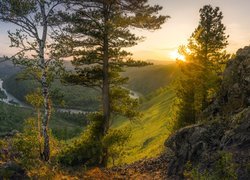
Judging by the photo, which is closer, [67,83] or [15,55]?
[15,55]

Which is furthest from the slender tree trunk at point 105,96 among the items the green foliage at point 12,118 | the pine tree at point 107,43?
the green foliage at point 12,118

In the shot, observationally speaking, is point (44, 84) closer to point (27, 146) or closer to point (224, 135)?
point (27, 146)

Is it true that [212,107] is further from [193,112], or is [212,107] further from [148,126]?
[148,126]

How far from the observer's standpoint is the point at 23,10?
20188 mm

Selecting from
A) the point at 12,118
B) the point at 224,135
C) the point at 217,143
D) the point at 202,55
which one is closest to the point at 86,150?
the point at 217,143

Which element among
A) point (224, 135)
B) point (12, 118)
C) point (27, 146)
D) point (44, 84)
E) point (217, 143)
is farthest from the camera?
point (12, 118)

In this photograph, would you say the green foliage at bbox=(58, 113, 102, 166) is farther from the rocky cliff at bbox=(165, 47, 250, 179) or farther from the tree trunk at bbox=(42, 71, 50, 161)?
the rocky cliff at bbox=(165, 47, 250, 179)

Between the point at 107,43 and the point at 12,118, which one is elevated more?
the point at 107,43

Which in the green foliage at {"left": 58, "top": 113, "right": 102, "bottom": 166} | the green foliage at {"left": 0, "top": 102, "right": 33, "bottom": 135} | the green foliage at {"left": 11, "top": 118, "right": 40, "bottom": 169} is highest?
the green foliage at {"left": 11, "top": 118, "right": 40, "bottom": 169}

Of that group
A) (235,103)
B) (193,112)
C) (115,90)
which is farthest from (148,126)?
(235,103)

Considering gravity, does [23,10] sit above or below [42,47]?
above

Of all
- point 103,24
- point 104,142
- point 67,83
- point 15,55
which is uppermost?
point 103,24

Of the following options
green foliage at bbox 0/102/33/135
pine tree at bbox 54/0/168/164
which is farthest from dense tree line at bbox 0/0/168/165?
green foliage at bbox 0/102/33/135

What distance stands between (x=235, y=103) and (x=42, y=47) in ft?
39.7
